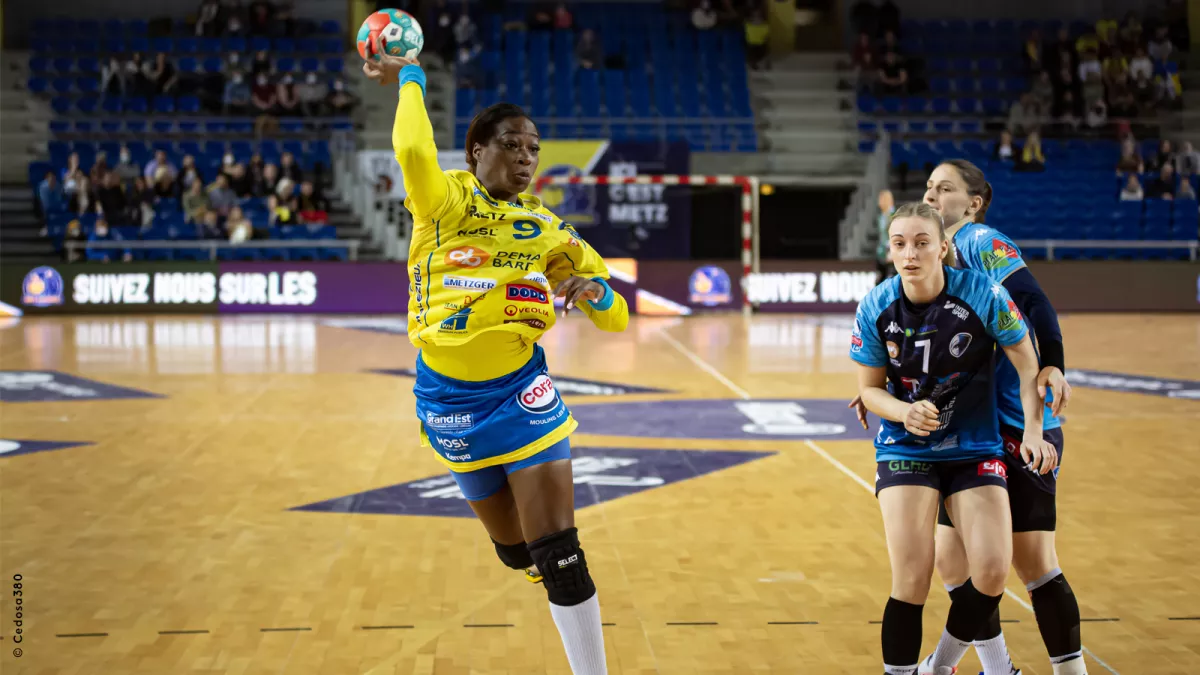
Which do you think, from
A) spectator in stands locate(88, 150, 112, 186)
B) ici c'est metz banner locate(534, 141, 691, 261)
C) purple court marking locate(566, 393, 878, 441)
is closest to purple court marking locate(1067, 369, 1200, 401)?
purple court marking locate(566, 393, 878, 441)

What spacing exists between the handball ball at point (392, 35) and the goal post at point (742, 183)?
20725 millimetres

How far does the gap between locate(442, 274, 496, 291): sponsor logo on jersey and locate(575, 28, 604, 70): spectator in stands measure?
26466mm

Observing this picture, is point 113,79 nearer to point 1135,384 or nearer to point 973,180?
point 1135,384

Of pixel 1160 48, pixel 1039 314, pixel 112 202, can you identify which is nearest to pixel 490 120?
pixel 1039 314

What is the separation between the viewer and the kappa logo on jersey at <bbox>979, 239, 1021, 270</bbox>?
14.8ft

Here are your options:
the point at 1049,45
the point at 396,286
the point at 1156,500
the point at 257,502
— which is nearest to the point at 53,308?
the point at 396,286

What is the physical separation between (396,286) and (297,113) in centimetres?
606

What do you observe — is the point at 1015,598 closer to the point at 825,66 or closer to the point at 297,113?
the point at 297,113

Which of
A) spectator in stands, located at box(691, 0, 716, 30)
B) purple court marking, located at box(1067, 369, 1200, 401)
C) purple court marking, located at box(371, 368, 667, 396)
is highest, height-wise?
spectator in stands, located at box(691, 0, 716, 30)

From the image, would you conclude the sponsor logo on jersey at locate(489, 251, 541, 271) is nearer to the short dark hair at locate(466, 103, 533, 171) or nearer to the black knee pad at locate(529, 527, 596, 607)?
the short dark hair at locate(466, 103, 533, 171)

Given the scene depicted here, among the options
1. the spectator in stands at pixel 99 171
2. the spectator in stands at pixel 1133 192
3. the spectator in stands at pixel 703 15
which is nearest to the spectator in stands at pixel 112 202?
the spectator in stands at pixel 99 171

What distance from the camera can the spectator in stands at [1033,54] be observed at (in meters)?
Answer: 29.5

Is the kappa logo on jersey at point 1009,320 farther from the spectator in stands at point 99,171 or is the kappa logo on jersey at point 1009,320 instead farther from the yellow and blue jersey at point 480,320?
the spectator in stands at point 99,171

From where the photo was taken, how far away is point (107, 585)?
19.3 ft
